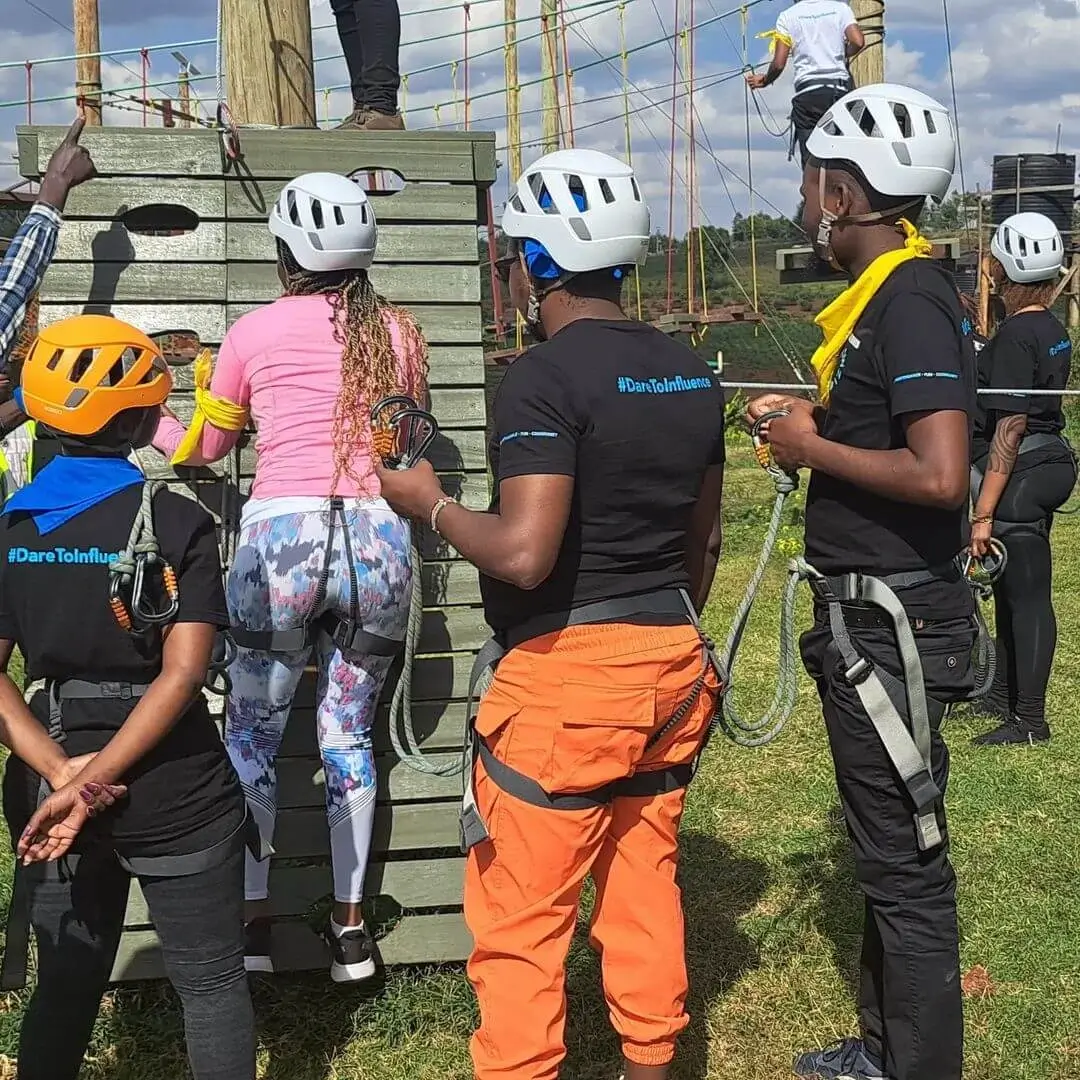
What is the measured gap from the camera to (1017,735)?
5.97 metres

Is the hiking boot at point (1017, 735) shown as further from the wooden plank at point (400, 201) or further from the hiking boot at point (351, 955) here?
the wooden plank at point (400, 201)

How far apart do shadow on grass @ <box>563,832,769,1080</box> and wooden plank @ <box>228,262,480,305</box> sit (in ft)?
6.94

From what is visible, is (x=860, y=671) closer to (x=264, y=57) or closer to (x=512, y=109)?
(x=264, y=57)

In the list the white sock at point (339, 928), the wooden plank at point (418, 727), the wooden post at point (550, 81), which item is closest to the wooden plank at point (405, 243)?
the wooden plank at point (418, 727)

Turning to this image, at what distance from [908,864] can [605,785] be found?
2.65ft

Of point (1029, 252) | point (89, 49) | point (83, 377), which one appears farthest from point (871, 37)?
point (89, 49)

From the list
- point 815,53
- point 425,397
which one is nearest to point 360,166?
point 425,397

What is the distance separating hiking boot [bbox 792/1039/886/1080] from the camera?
3238 mm

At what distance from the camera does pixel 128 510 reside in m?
2.42

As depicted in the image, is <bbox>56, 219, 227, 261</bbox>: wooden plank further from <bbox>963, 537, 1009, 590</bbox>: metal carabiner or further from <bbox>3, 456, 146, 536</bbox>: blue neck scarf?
<bbox>963, 537, 1009, 590</bbox>: metal carabiner

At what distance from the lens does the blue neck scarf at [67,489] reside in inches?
95.3

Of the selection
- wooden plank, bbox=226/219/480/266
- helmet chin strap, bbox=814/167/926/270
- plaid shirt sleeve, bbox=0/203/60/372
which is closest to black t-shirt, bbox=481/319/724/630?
helmet chin strap, bbox=814/167/926/270

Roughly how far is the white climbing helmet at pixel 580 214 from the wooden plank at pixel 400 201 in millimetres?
1328

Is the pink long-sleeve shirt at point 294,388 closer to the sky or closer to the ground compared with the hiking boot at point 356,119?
closer to the ground
